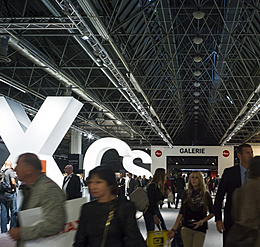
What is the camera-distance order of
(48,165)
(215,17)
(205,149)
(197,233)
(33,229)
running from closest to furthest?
(33,229)
(197,233)
(48,165)
(215,17)
(205,149)

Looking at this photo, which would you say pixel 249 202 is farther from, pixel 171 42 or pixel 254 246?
pixel 171 42

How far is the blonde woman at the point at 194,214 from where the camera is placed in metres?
5.42

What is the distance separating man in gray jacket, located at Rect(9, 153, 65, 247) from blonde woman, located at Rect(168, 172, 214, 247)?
254 centimetres

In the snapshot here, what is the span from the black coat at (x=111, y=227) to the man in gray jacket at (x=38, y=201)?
33 centimetres

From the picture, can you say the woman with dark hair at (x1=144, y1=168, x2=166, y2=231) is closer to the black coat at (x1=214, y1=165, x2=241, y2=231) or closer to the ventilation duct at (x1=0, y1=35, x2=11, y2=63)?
the black coat at (x1=214, y1=165, x2=241, y2=231)

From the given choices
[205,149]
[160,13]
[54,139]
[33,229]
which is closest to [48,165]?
[54,139]

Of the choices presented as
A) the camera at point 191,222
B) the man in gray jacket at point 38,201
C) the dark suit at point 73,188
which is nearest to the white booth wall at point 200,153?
the dark suit at point 73,188

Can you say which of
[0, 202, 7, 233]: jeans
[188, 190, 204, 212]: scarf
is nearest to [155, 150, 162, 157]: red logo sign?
[0, 202, 7, 233]: jeans

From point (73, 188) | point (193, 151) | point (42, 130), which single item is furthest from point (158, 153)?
point (73, 188)

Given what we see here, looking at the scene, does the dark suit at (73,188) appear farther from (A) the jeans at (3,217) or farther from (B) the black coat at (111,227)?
(B) the black coat at (111,227)

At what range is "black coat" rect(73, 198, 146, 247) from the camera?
8.95ft

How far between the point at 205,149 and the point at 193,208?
111ft

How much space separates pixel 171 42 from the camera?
17.6 metres

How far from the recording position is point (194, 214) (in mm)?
5523
